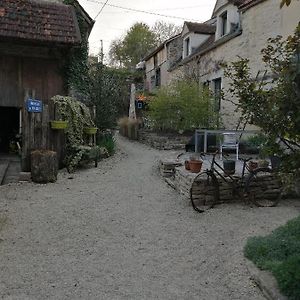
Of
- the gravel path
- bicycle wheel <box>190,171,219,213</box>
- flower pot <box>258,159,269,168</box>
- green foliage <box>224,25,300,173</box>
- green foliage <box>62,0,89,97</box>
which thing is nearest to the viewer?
green foliage <box>224,25,300,173</box>

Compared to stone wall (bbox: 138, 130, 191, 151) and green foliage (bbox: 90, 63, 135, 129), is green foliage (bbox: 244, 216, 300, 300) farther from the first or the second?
stone wall (bbox: 138, 130, 191, 151)

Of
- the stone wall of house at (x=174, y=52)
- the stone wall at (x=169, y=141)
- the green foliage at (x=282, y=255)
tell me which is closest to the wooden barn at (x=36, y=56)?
the stone wall at (x=169, y=141)

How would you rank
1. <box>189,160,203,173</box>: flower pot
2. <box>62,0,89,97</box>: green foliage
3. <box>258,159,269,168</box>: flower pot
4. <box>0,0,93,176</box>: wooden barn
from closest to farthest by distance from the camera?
1. <box>258,159,269,168</box>: flower pot
2. <box>189,160,203,173</box>: flower pot
3. <box>0,0,93,176</box>: wooden barn
4. <box>62,0,89,97</box>: green foliage

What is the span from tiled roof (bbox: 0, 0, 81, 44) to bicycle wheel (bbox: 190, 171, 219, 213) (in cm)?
588

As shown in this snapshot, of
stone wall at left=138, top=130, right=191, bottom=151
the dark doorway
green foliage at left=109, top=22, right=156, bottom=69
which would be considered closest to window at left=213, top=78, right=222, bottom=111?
stone wall at left=138, top=130, right=191, bottom=151

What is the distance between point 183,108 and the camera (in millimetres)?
15156

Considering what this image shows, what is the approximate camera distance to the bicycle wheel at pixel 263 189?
23.1ft

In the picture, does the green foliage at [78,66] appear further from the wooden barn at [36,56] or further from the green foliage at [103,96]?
the green foliage at [103,96]

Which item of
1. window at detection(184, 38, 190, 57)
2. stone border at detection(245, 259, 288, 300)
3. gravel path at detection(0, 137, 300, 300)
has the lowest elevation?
gravel path at detection(0, 137, 300, 300)

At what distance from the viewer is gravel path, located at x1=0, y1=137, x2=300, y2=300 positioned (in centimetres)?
381

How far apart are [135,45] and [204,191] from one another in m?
38.5

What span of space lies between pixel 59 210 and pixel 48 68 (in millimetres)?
5939

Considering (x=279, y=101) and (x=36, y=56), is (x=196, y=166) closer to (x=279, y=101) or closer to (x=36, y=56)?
(x=279, y=101)

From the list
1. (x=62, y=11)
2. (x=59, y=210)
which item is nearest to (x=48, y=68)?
(x=62, y=11)
